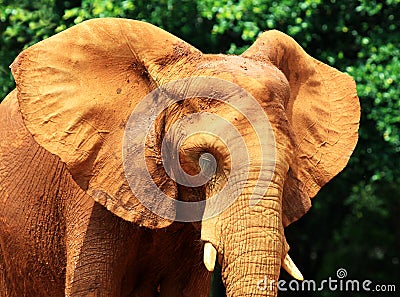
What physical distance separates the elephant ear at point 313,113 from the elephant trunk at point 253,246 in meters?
0.80

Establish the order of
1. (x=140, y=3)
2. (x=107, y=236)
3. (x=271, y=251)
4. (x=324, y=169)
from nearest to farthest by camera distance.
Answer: (x=271, y=251) → (x=107, y=236) → (x=324, y=169) → (x=140, y=3)

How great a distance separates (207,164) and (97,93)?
2.40 ft

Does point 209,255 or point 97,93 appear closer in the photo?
point 209,255

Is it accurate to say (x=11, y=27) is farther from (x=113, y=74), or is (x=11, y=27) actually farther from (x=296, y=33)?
(x=113, y=74)

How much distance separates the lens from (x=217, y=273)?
33.9 ft

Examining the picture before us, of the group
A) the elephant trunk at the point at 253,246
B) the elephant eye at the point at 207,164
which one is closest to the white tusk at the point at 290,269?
the elephant trunk at the point at 253,246

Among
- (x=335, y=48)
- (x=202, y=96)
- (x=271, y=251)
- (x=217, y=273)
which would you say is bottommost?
(x=217, y=273)

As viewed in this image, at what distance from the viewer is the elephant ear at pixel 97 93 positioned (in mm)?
5508

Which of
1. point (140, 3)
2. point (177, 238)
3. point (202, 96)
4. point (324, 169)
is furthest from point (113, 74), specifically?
point (140, 3)

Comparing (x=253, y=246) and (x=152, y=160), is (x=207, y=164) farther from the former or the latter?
(x=253, y=246)

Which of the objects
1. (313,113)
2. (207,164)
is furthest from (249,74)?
(313,113)

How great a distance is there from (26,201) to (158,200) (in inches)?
42.2

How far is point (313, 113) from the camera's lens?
248 inches

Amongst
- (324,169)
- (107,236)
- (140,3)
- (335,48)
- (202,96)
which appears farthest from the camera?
(335,48)
